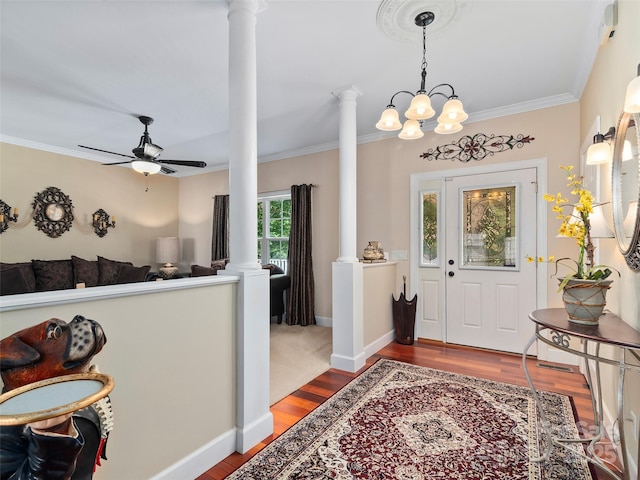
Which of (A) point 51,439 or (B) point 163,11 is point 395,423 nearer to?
(A) point 51,439

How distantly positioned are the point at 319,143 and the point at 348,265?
2422 mm

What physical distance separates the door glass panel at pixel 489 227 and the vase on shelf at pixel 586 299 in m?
1.97

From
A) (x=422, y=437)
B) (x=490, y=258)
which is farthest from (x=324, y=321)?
(x=422, y=437)

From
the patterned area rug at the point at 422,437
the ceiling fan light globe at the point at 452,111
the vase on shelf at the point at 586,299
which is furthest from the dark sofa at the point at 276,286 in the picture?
the vase on shelf at the point at 586,299

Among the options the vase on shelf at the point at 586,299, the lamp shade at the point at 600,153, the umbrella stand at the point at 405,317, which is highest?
the lamp shade at the point at 600,153

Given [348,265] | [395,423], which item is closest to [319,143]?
[348,265]

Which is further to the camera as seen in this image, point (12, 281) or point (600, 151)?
point (12, 281)

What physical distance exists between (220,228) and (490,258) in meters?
4.55

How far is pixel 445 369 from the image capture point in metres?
3.05

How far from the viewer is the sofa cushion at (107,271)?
16.4 ft

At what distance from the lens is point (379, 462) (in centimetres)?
179

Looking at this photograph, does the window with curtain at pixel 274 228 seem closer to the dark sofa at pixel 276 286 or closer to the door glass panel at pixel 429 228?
the dark sofa at pixel 276 286

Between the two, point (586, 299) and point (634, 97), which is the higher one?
point (634, 97)

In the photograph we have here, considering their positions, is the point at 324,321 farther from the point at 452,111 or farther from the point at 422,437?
the point at 452,111
